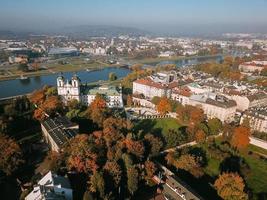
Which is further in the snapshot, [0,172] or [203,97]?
[203,97]

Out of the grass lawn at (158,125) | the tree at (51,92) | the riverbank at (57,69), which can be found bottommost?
the riverbank at (57,69)

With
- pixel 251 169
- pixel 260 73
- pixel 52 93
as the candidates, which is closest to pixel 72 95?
pixel 52 93

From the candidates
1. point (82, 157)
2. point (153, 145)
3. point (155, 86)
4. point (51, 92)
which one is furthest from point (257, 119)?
point (51, 92)

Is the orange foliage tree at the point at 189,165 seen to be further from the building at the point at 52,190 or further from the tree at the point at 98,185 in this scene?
the building at the point at 52,190

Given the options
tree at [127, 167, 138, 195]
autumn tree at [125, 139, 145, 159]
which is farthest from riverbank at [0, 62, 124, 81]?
tree at [127, 167, 138, 195]

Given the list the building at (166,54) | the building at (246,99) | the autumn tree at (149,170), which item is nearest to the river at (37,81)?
the building at (166,54)

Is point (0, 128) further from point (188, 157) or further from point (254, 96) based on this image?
point (254, 96)

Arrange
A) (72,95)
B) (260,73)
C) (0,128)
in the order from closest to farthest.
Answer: (0,128), (72,95), (260,73)

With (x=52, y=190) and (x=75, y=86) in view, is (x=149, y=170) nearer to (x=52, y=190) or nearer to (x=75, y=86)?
(x=52, y=190)
